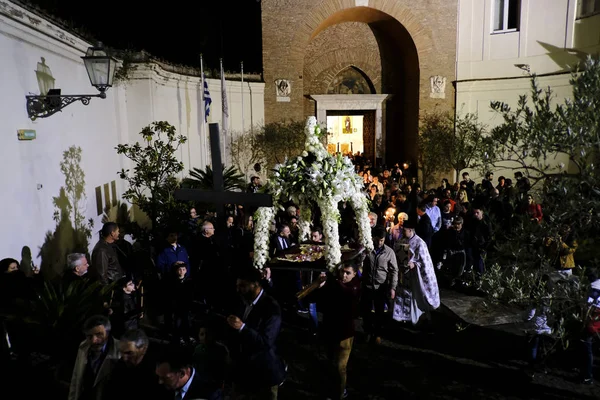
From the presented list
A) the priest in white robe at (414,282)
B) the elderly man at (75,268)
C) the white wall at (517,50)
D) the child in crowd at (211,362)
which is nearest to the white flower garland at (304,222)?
the priest in white robe at (414,282)

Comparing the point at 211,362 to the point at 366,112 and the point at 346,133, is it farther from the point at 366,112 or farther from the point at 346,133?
the point at 346,133

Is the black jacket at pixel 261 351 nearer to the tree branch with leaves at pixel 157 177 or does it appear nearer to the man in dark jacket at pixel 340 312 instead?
the man in dark jacket at pixel 340 312

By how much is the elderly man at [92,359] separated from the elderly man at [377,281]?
3.85m

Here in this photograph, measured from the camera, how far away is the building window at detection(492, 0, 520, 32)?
17.3m

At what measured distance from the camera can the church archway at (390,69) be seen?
18969 mm

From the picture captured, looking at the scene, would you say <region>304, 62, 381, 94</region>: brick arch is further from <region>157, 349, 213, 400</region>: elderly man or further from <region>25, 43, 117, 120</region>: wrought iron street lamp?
<region>157, 349, 213, 400</region>: elderly man

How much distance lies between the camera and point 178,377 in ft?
10.7

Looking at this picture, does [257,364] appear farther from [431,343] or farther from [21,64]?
[21,64]

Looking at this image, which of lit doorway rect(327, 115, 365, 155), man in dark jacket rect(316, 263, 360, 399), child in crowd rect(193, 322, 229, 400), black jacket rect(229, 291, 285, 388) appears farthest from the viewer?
lit doorway rect(327, 115, 365, 155)

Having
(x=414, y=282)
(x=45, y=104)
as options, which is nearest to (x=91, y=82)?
(x=45, y=104)

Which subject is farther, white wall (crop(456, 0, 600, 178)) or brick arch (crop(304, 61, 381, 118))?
brick arch (crop(304, 61, 381, 118))

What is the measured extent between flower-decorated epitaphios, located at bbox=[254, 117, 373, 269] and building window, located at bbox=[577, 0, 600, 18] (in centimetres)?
1280

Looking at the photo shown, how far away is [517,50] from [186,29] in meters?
12.3

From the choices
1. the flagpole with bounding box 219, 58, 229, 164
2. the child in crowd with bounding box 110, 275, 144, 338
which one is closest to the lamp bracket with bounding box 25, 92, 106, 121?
the child in crowd with bounding box 110, 275, 144, 338
